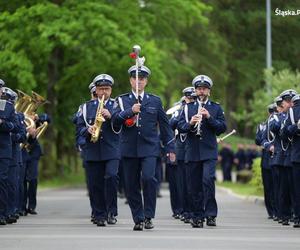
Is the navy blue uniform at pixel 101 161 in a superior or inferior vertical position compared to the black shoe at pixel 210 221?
superior

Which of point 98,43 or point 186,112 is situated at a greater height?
point 98,43

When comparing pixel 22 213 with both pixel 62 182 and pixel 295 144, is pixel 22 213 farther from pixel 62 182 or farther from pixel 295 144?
pixel 62 182

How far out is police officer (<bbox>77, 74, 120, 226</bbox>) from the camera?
17828mm

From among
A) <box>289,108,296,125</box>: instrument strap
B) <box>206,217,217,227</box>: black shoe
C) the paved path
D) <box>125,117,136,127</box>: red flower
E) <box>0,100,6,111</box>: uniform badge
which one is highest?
<box>0,100,6,111</box>: uniform badge

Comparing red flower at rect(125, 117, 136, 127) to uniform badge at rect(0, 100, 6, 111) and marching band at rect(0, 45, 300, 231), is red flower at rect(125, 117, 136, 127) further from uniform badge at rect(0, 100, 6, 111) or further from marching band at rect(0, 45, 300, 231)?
uniform badge at rect(0, 100, 6, 111)

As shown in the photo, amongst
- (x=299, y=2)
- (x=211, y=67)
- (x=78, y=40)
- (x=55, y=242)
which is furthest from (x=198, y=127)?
(x=211, y=67)

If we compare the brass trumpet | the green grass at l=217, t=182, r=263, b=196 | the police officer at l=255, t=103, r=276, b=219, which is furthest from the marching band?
the green grass at l=217, t=182, r=263, b=196

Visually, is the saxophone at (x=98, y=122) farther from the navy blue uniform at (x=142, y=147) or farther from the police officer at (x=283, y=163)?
the police officer at (x=283, y=163)

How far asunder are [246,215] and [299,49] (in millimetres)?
14483

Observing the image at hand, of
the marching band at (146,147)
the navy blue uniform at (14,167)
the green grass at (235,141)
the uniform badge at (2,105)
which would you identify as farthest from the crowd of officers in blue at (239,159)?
the uniform badge at (2,105)

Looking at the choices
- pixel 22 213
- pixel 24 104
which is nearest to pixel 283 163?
pixel 22 213

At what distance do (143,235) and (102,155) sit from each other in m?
2.57

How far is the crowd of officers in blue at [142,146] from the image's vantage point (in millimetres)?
16641

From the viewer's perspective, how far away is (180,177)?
20.6 metres
